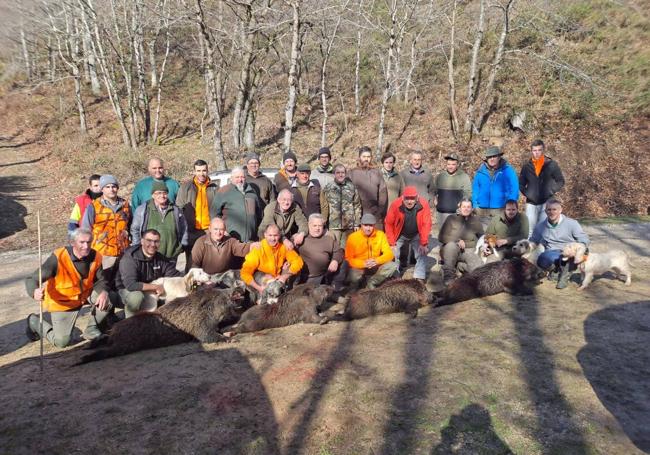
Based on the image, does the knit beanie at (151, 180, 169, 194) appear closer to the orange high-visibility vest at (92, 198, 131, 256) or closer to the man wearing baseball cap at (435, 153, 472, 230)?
the orange high-visibility vest at (92, 198, 131, 256)

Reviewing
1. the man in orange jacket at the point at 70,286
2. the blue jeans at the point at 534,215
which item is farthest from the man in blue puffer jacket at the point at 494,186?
the man in orange jacket at the point at 70,286

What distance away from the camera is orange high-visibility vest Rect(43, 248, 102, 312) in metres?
5.29

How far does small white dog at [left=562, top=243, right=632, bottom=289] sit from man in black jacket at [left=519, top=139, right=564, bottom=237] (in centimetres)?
111

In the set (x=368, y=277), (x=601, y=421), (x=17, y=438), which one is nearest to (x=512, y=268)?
(x=368, y=277)

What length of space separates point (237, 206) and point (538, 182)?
17.5ft

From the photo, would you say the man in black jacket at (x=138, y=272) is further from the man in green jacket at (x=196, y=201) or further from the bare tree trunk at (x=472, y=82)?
the bare tree trunk at (x=472, y=82)

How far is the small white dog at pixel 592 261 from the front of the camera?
6.30 metres

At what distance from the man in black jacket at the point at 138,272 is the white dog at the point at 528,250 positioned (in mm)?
5629

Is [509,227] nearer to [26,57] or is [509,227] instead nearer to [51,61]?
[26,57]

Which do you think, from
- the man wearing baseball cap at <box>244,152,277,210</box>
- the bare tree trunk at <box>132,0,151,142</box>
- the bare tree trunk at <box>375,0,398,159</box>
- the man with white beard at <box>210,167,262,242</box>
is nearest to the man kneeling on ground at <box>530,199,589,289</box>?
the man wearing baseball cap at <box>244,152,277,210</box>

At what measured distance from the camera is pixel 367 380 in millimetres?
3945

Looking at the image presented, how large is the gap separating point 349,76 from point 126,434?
25485 millimetres

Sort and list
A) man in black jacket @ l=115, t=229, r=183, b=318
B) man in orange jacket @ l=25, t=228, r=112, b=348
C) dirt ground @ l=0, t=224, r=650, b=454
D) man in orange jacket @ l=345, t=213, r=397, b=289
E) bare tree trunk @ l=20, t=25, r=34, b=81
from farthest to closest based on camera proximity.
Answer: bare tree trunk @ l=20, t=25, r=34, b=81 < man in orange jacket @ l=345, t=213, r=397, b=289 < man in black jacket @ l=115, t=229, r=183, b=318 < man in orange jacket @ l=25, t=228, r=112, b=348 < dirt ground @ l=0, t=224, r=650, b=454

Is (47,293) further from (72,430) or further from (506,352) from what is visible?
(506,352)
